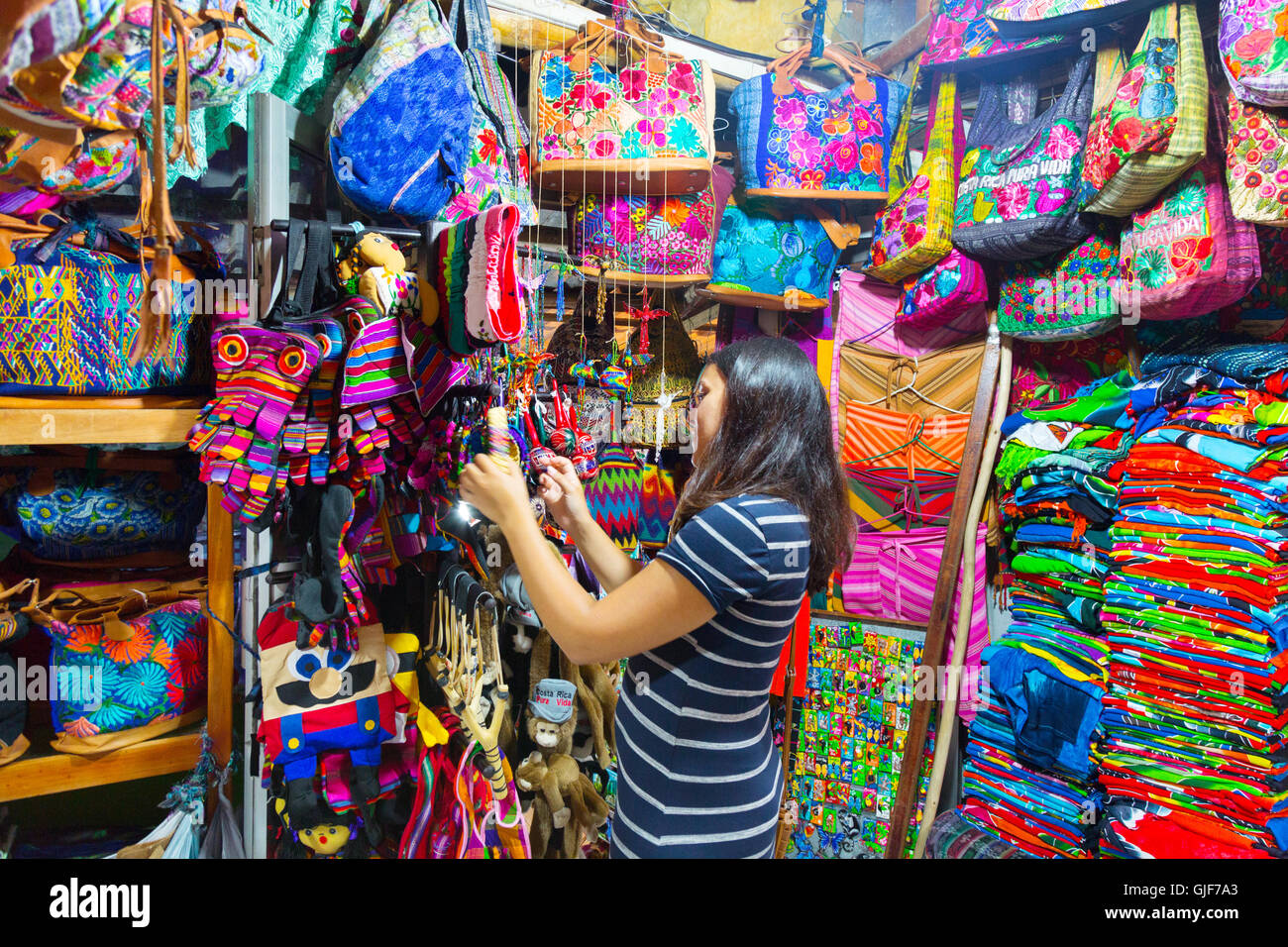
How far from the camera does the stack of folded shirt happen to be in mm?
1619

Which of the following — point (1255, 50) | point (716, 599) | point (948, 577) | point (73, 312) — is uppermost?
point (1255, 50)

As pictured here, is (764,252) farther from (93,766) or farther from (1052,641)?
(93,766)

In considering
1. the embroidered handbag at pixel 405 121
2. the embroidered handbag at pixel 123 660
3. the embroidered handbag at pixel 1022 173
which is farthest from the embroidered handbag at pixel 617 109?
the embroidered handbag at pixel 123 660

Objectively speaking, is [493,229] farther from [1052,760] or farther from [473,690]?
[1052,760]

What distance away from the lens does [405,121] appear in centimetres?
108

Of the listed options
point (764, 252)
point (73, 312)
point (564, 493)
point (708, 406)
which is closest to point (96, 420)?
point (73, 312)

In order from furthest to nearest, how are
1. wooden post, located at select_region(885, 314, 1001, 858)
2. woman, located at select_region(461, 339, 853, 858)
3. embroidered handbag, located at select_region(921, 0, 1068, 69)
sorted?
wooden post, located at select_region(885, 314, 1001, 858) → embroidered handbag, located at select_region(921, 0, 1068, 69) → woman, located at select_region(461, 339, 853, 858)

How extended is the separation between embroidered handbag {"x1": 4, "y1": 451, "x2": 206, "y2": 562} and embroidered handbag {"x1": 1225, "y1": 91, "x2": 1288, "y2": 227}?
90.3 inches

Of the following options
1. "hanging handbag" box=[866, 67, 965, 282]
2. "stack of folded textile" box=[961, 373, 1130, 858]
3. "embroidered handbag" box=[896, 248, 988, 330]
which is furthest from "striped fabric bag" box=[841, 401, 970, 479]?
"hanging handbag" box=[866, 67, 965, 282]

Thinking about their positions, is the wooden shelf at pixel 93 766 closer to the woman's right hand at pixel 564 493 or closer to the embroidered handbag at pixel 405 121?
the woman's right hand at pixel 564 493

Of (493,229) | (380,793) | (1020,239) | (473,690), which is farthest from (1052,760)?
(493,229)

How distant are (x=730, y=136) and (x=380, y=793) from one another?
6.76 ft

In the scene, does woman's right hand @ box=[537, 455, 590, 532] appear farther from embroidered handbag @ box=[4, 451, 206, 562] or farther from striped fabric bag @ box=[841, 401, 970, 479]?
striped fabric bag @ box=[841, 401, 970, 479]

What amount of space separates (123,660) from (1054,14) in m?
2.65
